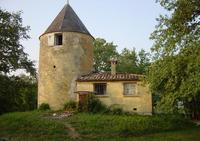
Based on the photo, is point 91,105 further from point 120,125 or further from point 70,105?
point 120,125

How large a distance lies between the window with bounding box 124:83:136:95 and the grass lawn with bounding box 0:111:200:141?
452 centimetres

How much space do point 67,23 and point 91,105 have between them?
9.37m

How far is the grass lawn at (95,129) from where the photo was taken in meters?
20.6

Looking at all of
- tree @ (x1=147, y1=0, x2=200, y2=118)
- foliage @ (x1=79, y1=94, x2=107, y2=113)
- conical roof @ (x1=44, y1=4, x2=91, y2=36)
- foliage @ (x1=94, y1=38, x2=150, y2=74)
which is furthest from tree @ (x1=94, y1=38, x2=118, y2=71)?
tree @ (x1=147, y1=0, x2=200, y2=118)

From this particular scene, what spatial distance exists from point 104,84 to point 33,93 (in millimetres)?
15985

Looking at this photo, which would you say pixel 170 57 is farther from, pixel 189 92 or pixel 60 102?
pixel 60 102

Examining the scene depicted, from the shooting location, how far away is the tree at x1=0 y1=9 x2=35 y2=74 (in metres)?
21.9

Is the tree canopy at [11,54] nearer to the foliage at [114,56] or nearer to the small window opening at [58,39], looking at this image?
the small window opening at [58,39]

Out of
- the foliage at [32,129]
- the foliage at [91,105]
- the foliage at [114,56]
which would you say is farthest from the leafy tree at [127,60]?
the foliage at [32,129]

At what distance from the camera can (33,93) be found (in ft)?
145

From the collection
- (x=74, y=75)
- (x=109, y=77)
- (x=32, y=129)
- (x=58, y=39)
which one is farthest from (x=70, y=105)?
(x=32, y=129)

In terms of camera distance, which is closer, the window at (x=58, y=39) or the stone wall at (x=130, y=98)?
the stone wall at (x=130, y=98)

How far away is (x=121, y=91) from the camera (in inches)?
1193

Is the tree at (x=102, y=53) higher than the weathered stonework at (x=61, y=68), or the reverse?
the tree at (x=102, y=53)
